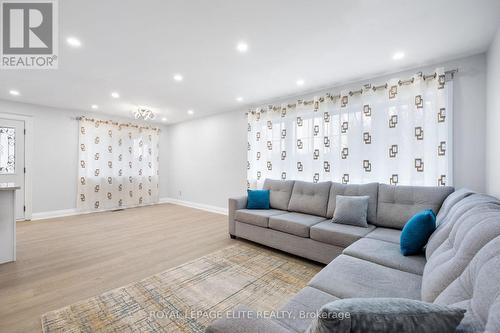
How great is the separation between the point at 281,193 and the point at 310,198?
55cm

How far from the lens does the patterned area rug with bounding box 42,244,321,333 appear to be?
5.52 feet

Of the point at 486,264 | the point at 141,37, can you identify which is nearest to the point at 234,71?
the point at 141,37

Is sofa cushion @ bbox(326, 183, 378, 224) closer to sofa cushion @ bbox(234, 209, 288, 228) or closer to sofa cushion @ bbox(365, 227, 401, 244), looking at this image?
sofa cushion @ bbox(365, 227, 401, 244)

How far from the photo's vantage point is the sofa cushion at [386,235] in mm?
2205

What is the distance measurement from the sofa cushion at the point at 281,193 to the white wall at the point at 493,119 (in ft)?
7.67

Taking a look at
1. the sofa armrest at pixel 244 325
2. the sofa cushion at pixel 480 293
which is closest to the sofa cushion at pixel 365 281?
the sofa cushion at pixel 480 293

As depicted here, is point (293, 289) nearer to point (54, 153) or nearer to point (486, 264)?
point (486, 264)

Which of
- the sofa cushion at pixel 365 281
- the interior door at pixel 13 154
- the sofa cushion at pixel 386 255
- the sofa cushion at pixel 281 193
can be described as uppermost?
the interior door at pixel 13 154

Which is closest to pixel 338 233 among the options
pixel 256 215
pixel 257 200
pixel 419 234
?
pixel 419 234

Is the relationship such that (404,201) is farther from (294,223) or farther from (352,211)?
(294,223)

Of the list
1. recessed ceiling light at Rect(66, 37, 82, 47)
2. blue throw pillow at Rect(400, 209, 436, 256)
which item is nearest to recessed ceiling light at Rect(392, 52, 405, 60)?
blue throw pillow at Rect(400, 209, 436, 256)

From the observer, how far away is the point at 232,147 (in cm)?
521

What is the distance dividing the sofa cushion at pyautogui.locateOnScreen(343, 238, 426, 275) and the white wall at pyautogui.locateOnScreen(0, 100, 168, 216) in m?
6.16

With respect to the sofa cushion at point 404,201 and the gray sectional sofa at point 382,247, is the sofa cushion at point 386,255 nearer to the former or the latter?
the gray sectional sofa at point 382,247
